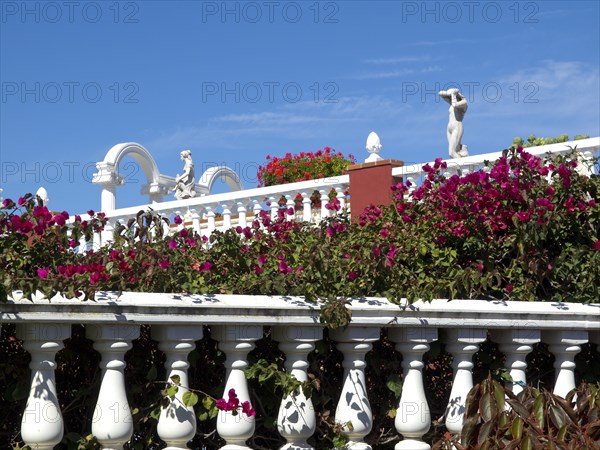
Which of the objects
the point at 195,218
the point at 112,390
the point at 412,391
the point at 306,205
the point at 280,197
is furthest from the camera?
the point at 195,218

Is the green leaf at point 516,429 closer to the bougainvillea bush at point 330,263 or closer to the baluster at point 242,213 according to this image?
the bougainvillea bush at point 330,263

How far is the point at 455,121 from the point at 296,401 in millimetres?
12910

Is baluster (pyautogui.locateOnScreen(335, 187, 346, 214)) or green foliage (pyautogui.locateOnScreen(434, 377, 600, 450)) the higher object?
baluster (pyautogui.locateOnScreen(335, 187, 346, 214))

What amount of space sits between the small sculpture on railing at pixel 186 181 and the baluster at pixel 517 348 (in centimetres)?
1800

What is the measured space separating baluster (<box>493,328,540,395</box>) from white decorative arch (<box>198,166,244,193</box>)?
19831 mm

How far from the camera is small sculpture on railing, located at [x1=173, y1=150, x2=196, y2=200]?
2244 cm

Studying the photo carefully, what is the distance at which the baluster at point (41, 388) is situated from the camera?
3451 mm

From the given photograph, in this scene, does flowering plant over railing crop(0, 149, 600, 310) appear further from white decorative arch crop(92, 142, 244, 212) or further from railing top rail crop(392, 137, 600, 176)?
white decorative arch crop(92, 142, 244, 212)

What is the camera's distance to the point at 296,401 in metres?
3.99

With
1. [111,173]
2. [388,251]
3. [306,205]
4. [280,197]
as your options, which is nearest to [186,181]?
[111,173]

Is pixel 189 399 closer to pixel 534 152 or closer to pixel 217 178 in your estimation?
pixel 534 152

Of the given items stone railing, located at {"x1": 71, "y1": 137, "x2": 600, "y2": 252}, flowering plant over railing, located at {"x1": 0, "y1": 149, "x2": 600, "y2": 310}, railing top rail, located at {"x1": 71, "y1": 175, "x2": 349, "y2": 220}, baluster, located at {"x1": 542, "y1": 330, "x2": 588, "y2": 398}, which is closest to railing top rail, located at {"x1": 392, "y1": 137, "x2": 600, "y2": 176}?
stone railing, located at {"x1": 71, "y1": 137, "x2": 600, "y2": 252}

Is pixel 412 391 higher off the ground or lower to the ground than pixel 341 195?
lower

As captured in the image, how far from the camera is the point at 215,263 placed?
208 inches
